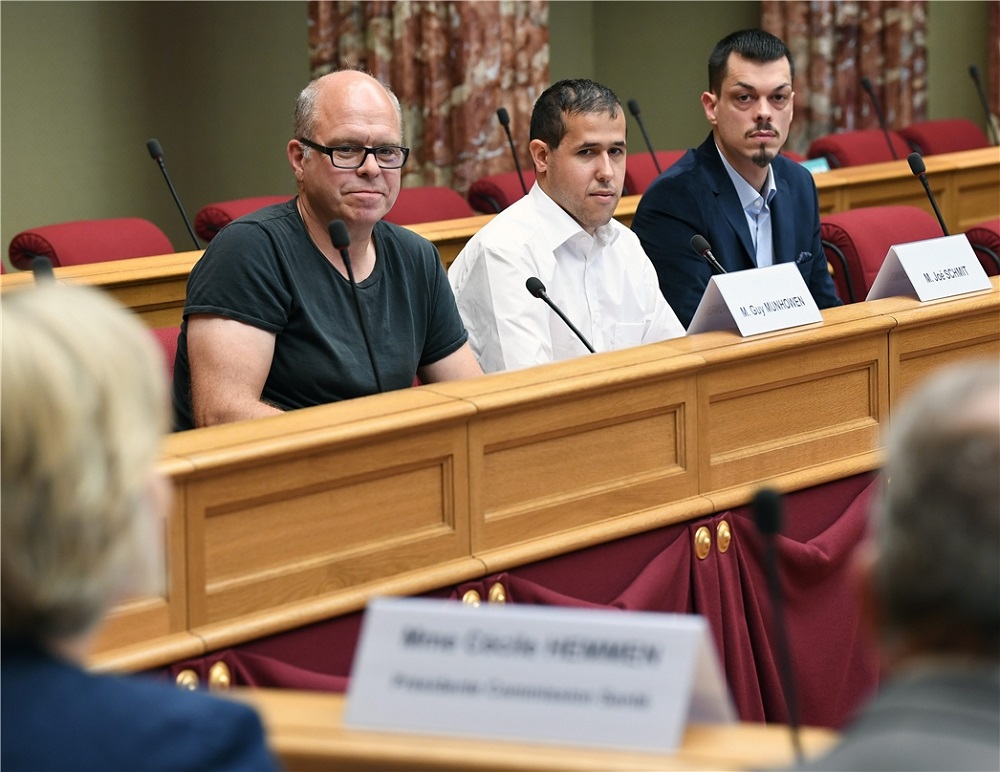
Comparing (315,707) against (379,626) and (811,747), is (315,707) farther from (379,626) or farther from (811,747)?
Answer: (811,747)

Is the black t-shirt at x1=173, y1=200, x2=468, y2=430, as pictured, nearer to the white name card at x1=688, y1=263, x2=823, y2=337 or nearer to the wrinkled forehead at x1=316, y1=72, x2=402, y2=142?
the wrinkled forehead at x1=316, y1=72, x2=402, y2=142

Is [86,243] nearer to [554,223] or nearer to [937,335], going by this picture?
[554,223]

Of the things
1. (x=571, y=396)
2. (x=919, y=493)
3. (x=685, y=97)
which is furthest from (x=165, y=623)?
(x=685, y=97)

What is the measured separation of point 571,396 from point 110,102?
5.48 metres

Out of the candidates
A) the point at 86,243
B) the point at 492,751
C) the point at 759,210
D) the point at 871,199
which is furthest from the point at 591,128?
the point at 492,751

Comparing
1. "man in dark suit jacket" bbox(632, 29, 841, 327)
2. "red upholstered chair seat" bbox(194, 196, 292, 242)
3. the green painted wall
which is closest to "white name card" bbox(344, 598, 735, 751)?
"man in dark suit jacket" bbox(632, 29, 841, 327)

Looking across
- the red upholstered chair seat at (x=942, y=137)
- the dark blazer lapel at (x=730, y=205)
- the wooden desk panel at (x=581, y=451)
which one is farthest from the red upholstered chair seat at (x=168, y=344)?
the red upholstered chair seat at (x=942, y=137)

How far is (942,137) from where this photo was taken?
309 inches

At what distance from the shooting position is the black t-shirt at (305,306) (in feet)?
9.14

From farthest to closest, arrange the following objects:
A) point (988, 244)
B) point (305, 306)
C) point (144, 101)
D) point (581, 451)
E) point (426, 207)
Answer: point (144, 101) < point (426, 207) < point (988, 244) < point (305, 306) < point (581, 451)

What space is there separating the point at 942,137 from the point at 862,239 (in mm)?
3506

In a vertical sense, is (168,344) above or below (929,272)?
below

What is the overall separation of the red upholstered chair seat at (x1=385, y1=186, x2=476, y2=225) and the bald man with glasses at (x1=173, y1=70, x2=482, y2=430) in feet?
7.17

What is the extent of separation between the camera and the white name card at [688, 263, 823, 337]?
2.86 metres
